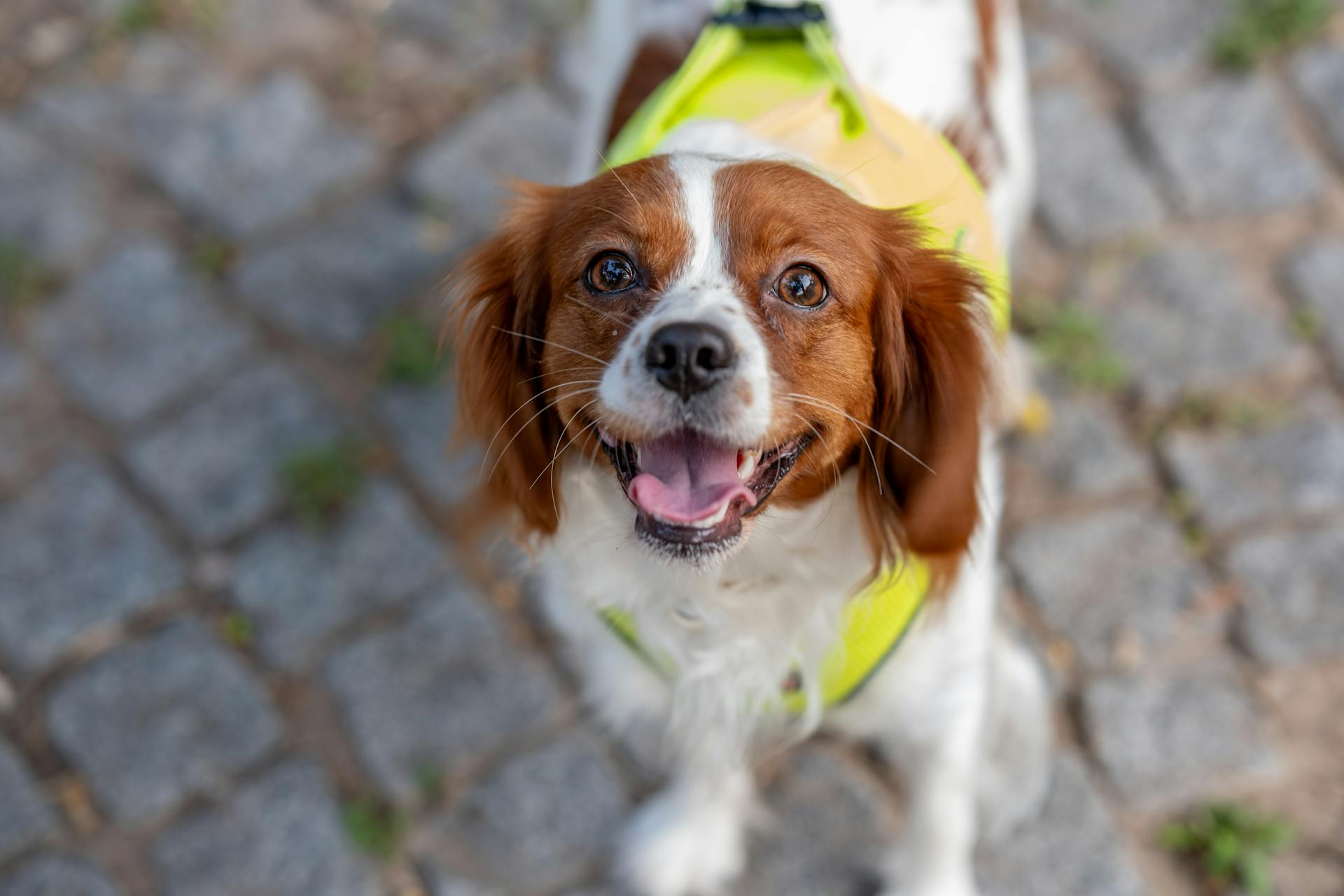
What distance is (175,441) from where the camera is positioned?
337 cm

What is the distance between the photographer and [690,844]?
2.79 m

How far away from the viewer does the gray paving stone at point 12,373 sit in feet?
11.4

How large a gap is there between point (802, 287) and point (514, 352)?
1.85 ft

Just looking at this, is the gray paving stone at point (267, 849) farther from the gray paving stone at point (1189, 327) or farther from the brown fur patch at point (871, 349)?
the gray paving stone at point (1189, 327)

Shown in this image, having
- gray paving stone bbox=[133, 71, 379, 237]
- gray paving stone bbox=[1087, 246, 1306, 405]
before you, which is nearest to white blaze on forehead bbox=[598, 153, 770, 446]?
gray paving stone bbox=[1087, 246, 1306, 405]

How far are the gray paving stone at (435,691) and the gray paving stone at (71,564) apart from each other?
24.5 inches

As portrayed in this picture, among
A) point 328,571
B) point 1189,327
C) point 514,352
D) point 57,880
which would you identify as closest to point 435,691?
point 328,571

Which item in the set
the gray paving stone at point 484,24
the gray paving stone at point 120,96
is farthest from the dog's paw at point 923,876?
the gray paving stone at point 120,96

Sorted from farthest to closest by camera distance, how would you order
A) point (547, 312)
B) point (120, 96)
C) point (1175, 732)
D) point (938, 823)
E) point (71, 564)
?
point (120, 96) → point (71, 564) → point (1175, 732) → point (938, 823) → point (547, 312)

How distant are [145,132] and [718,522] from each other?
2993mm

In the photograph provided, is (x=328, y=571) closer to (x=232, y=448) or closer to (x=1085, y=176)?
(x=232, y=448)

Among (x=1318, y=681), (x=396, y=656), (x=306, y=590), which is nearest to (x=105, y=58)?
(x=306, y=590)

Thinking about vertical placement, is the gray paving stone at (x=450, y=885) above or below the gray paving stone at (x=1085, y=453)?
below

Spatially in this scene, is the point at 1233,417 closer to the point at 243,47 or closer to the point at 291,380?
the point at 291,380
